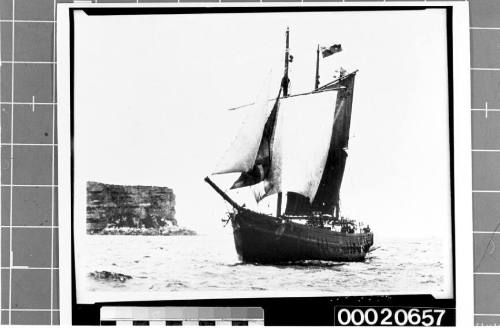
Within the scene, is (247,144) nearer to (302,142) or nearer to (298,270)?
(302,142)

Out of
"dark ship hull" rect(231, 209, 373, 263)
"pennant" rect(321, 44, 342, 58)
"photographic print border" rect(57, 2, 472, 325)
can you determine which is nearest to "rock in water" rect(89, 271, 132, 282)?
"photographic print border" rect(57, 2, 472, 325)

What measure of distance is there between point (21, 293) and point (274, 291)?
403mm

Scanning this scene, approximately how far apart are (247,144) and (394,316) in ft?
1.17

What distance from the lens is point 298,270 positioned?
2.41ft

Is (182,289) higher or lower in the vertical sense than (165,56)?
lower

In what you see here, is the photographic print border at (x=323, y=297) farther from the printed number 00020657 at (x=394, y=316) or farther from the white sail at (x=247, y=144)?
the white sail at (x=247, y=144)

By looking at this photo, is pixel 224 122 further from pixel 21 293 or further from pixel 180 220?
pixel 21 293

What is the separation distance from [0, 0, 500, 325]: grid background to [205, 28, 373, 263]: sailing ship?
0.20 m

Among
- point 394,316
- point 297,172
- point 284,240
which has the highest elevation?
point 297,172

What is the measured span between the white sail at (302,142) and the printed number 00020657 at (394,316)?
19 cm

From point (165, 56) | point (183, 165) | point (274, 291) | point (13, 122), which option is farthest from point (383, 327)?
point (13, 122)

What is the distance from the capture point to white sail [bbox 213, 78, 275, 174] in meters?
0.73

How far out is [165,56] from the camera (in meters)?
0.74

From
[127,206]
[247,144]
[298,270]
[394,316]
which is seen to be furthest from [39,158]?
[394,316]
